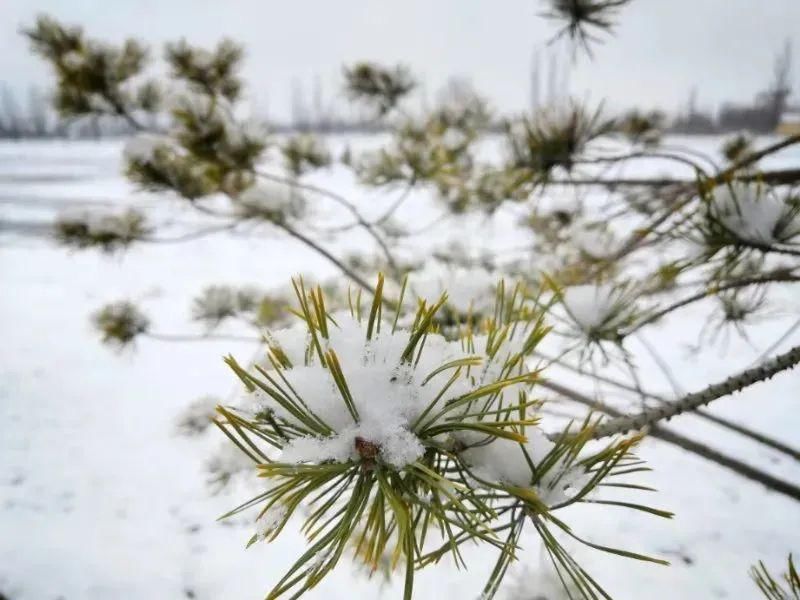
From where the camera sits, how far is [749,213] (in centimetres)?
70

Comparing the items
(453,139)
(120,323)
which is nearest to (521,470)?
(120,323)

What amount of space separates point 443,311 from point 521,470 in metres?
0.61

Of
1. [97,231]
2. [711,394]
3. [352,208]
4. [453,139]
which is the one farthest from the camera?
[453,139]

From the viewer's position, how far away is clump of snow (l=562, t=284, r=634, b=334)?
27.0 inches

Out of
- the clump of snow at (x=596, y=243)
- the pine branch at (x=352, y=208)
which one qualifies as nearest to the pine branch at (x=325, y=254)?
the pine branch at (x=352, y=208)

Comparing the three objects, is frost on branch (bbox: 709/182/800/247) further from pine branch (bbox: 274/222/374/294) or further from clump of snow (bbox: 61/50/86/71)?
clump of snow (bbox: 61/50/86/71)

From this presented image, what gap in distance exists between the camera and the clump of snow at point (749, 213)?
2.24 ft

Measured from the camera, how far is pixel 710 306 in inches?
215

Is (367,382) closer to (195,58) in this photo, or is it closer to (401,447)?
(401,447)

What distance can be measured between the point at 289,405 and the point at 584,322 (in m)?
0.53

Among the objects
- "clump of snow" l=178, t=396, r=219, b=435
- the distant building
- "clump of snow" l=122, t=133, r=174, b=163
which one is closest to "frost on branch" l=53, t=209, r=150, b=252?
"clump of snow" l=122, t=133, r=174, b=163

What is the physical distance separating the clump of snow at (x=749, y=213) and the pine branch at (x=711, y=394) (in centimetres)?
28

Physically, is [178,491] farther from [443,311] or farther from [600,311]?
[600,311]

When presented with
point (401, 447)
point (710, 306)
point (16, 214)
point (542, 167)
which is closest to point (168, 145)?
point (542, 167)
